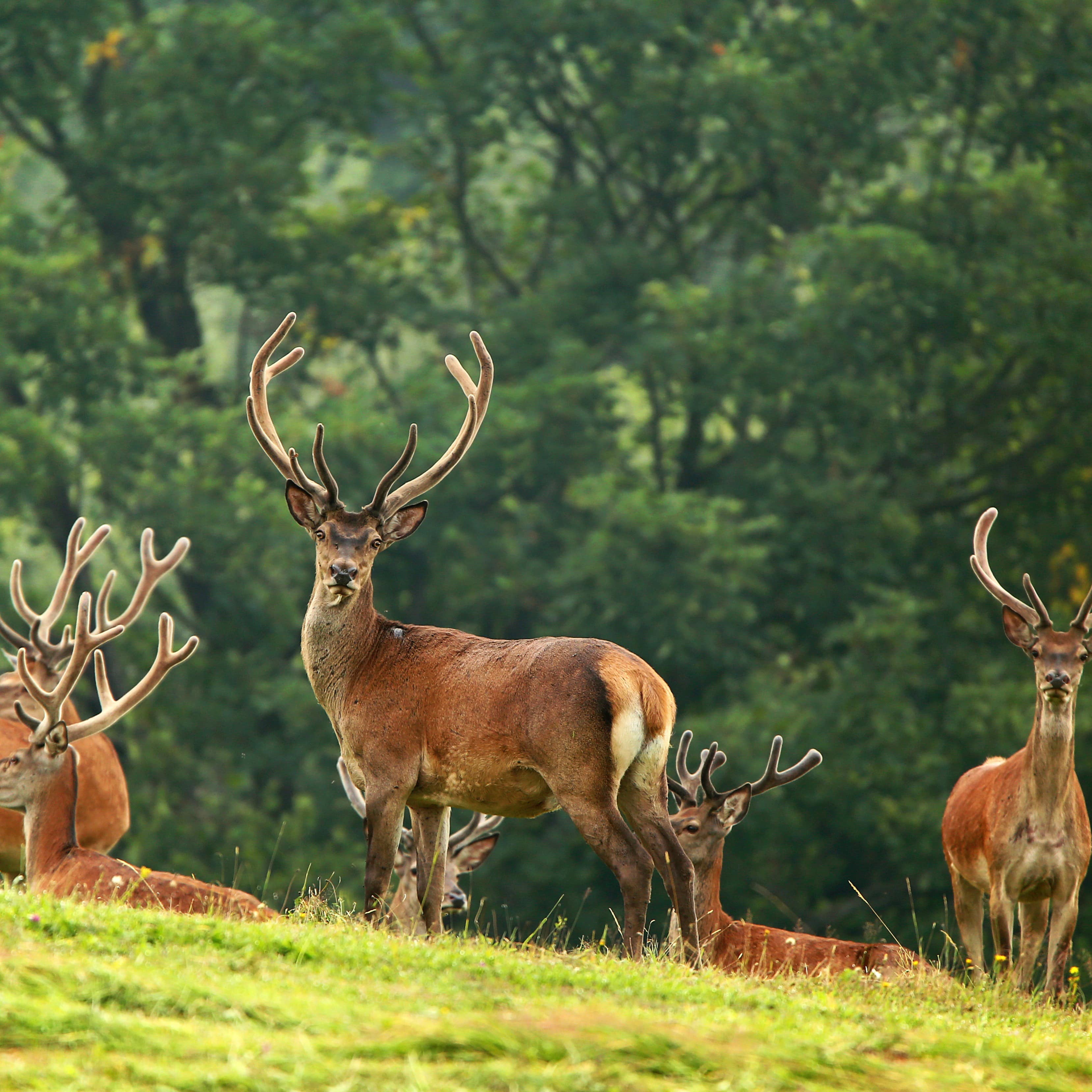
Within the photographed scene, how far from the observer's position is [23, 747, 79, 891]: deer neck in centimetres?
801

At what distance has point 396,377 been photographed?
23.9 meters

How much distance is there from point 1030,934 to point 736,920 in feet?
5.16

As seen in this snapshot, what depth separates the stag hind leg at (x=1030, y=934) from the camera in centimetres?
830

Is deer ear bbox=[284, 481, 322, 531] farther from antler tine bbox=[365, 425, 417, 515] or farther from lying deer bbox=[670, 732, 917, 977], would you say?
lying deer bbox=[670, 732, 917, 977]


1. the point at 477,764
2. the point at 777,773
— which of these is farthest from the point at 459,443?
the point at 777,773

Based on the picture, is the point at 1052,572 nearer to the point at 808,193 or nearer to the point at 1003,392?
the point at 1003,392

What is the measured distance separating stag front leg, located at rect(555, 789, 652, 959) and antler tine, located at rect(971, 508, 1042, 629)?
8.88ft

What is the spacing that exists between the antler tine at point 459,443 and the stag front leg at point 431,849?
1.51 metres

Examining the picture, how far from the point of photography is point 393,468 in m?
8.36

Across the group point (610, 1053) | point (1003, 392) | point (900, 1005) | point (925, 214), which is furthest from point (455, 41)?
point (610, 1053)

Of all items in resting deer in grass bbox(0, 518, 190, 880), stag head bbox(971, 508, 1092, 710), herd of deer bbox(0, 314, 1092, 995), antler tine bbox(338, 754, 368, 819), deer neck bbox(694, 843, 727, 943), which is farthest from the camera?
antler tine bbox(338, 754, 368, 819)

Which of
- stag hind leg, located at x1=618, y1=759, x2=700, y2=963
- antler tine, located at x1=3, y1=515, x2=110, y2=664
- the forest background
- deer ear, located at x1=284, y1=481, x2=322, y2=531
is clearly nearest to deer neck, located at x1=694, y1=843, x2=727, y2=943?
stag hind leg, located at x1=618, y1=759, x2=700, y2=963

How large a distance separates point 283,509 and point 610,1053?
48.9 ft

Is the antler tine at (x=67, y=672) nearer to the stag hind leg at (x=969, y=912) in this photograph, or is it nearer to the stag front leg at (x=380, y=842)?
the stag front leg at (x=380, y=842)
